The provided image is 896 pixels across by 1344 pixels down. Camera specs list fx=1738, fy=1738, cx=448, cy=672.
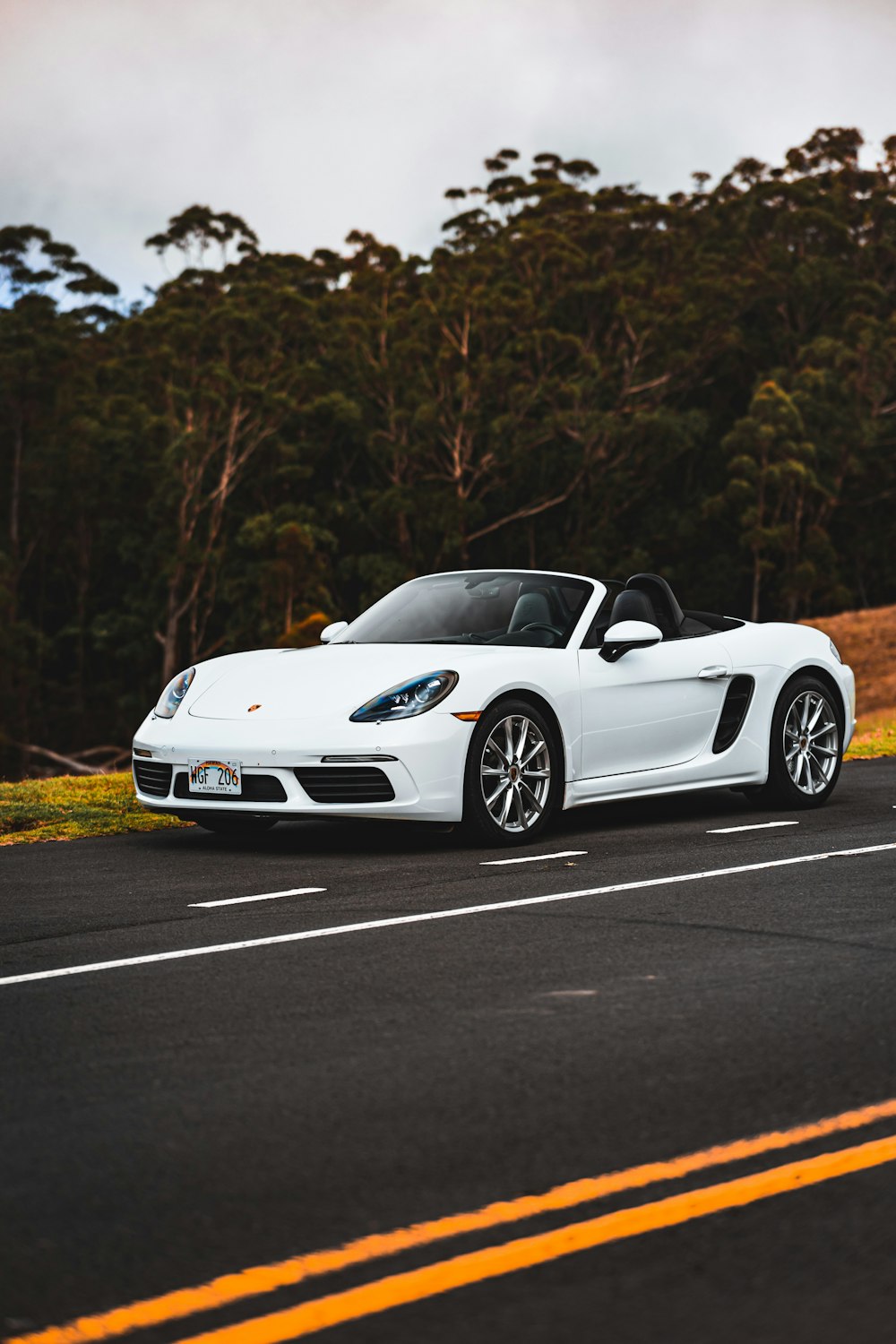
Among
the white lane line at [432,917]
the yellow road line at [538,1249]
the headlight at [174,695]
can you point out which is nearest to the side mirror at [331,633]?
the headlight at [174,695]

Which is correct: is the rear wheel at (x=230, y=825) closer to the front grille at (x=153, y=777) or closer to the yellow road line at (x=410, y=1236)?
the front grille at (x=153, y=777)

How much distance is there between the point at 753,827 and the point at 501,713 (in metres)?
1.78

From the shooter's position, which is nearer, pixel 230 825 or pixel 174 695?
pixel 174 695

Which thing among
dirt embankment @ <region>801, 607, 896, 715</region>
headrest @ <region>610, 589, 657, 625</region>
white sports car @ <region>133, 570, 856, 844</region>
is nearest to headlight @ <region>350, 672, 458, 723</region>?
white sports car @ <region>133, 570, 856, 844</region>

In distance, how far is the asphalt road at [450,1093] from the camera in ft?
10.0

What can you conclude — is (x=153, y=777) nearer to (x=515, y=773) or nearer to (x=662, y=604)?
(x=515, y=773)

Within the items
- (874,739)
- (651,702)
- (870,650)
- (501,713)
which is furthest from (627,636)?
(870,650)

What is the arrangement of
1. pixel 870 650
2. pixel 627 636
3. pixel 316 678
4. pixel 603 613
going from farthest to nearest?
pixel 870 650
pixel 603 613
pixel 627 636
pixel 316 678

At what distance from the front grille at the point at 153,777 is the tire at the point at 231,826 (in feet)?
0.65

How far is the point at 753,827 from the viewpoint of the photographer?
Result: 966 cm

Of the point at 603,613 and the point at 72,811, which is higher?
the point at 603,613

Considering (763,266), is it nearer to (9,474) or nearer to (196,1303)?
(9,474)

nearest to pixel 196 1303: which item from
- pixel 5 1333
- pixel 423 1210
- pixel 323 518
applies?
pixel 5 1333

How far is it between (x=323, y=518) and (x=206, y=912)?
4346cm
